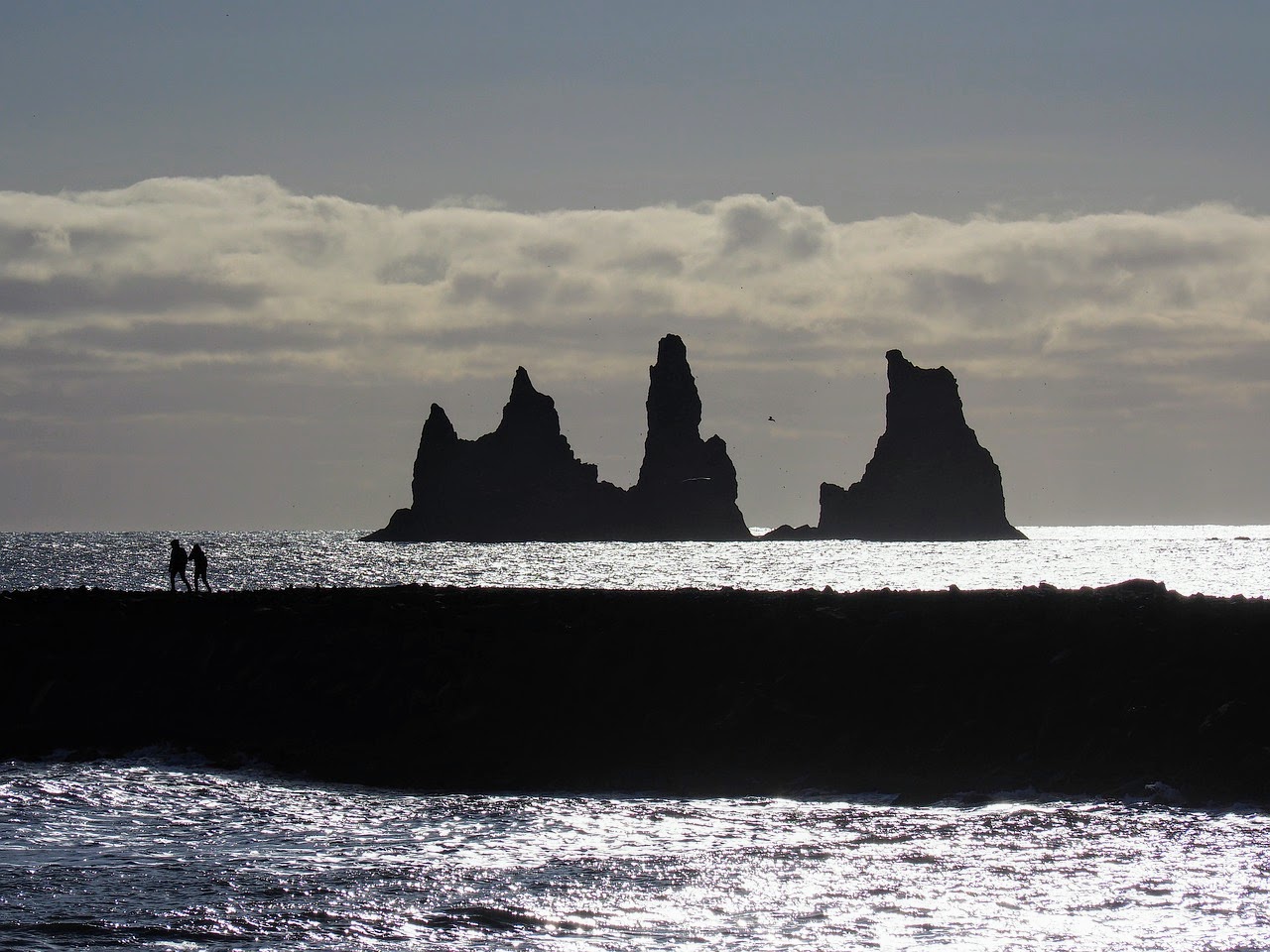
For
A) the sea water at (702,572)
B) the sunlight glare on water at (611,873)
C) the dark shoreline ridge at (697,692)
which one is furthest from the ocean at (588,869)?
the sea water at (702,572)

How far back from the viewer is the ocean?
1393cm

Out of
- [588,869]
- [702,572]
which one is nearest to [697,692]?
[588,869]

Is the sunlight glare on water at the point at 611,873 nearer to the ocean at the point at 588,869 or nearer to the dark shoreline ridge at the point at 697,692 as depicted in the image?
the ocean at the point at 588,869

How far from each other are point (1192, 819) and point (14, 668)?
2203 cm

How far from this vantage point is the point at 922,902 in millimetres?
14875

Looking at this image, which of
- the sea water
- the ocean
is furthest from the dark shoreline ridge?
the sea water

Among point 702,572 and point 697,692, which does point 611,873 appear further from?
point 702,572

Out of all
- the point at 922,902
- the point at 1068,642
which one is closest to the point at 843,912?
the point at 922,902

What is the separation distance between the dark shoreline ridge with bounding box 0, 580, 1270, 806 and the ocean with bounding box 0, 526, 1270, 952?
122cm

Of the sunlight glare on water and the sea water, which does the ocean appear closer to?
the sunlight glare on water

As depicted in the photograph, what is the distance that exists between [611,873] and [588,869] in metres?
0.34

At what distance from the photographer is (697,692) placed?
24453mm

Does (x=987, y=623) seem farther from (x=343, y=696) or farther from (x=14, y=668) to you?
(x=14, y=668)

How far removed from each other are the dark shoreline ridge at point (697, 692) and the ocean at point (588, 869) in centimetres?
122
